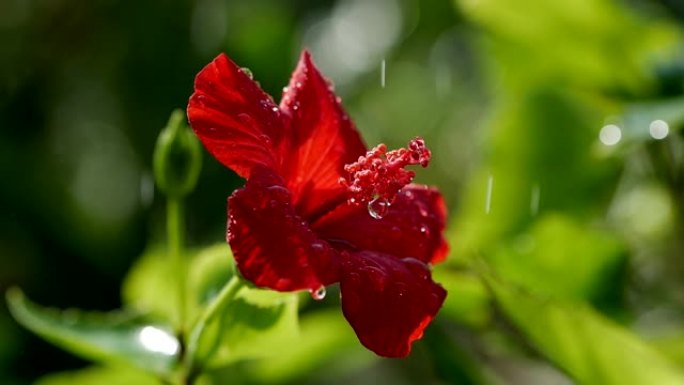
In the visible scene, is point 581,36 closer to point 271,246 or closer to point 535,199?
point 535,199

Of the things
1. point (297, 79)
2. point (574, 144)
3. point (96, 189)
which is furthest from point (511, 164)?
point (96, 189)

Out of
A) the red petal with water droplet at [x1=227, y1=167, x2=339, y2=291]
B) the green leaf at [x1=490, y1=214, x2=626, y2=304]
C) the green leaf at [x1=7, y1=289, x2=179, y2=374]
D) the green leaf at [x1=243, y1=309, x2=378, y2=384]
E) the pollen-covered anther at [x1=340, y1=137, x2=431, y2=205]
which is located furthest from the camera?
the green leaf at [x1=243, y1=309, x2=378, y2=384]

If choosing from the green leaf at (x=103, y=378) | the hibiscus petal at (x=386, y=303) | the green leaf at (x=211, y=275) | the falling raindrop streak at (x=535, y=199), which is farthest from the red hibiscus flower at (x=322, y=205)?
the falling raindrop streak at (x=535, y=199)

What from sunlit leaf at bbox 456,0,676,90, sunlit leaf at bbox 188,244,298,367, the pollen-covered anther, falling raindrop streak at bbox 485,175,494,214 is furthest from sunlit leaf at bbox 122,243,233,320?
sunlit leaf at bbox 456,0,676,90

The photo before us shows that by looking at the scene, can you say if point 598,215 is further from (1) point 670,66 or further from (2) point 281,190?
(2) point 281,190

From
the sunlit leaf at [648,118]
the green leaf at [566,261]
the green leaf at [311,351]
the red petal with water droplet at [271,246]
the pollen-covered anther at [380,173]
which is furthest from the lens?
the green leaf at [311,351]

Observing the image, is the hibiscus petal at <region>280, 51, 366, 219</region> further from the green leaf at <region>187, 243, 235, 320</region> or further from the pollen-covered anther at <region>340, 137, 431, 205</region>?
the green leaf at <region>187, 243, 235, 320</region>

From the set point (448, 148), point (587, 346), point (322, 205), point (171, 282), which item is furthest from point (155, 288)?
point (448, 148)

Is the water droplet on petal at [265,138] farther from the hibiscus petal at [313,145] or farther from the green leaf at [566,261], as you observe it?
the green leaf at [566,261]
